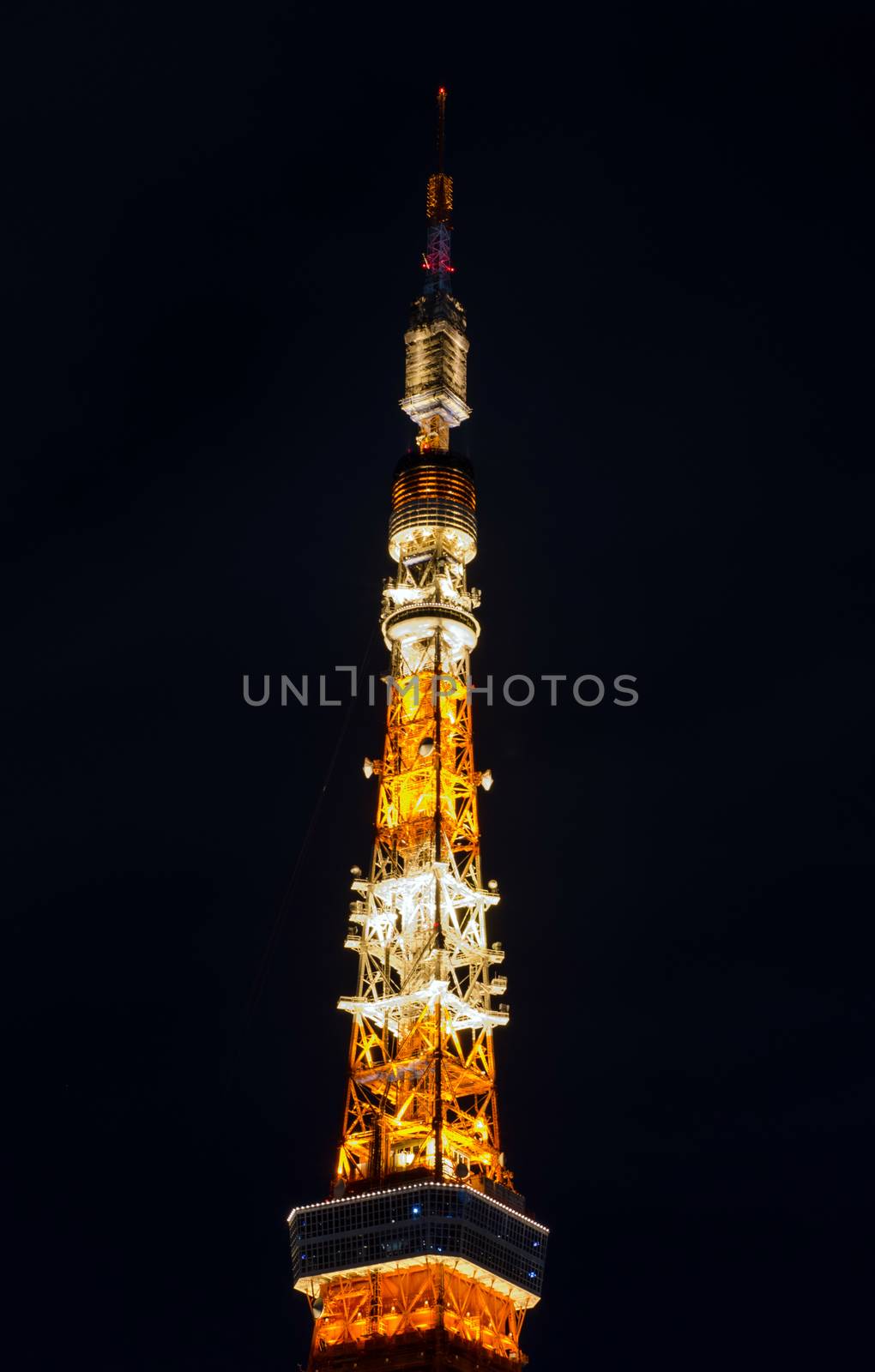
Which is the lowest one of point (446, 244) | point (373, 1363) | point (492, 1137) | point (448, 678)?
point (373, 1363)

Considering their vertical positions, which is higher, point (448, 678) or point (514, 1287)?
point (448, 678)

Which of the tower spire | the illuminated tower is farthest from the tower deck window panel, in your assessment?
the tower spire

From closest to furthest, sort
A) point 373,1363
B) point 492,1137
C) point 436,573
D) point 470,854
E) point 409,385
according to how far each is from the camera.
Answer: point 373,1363, point 492,1137, point 470,854, point 436,573, point 409,385

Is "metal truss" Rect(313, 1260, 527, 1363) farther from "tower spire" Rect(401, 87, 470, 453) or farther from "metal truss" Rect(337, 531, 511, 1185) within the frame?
"tower spire" Rect(401, 87, 470, 453)

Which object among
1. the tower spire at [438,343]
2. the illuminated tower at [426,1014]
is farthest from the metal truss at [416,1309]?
the tower spire at [438,343]

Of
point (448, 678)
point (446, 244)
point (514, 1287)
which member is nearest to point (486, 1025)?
point (514, 1287)

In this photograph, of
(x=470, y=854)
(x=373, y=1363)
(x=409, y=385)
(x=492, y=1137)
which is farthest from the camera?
(x=409, y=385)

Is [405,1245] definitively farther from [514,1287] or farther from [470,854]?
[470,854]
